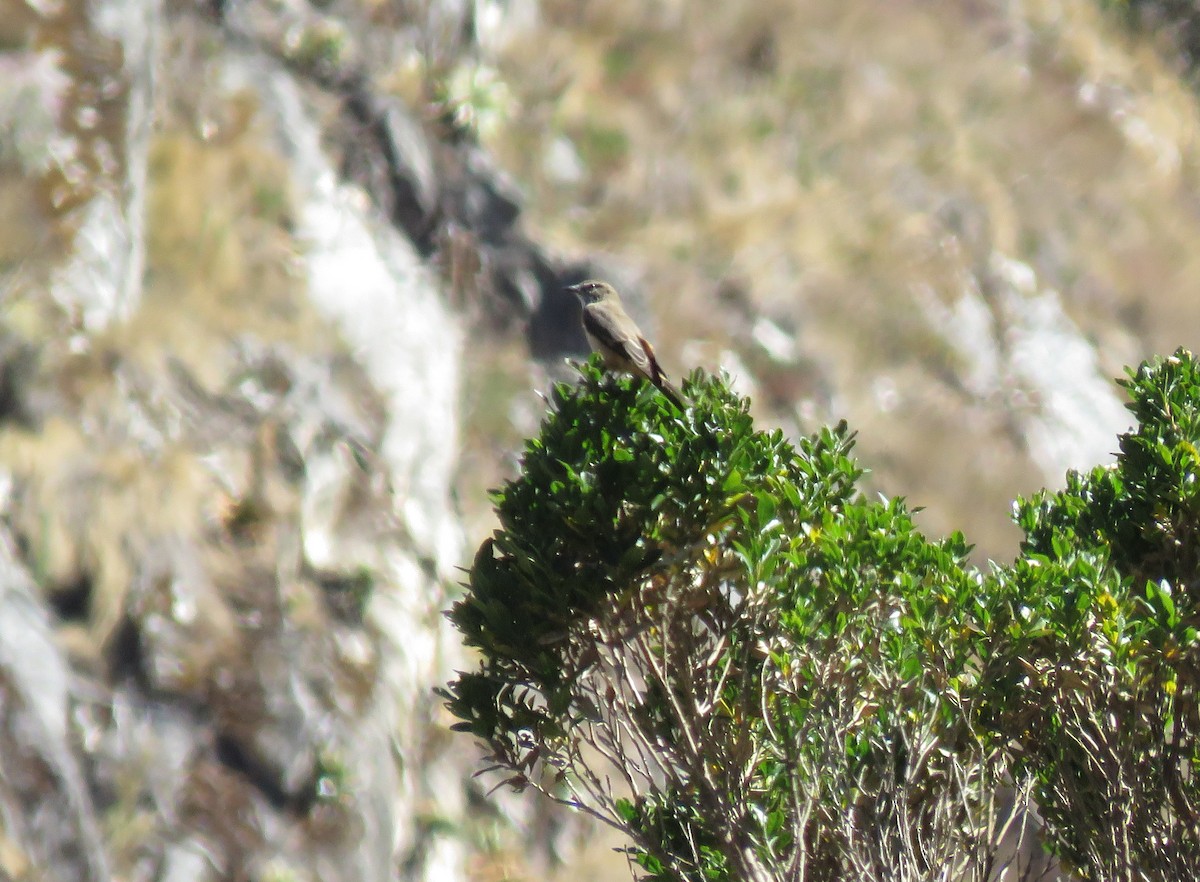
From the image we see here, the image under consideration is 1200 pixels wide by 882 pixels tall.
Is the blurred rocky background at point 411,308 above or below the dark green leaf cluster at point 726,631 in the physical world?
above

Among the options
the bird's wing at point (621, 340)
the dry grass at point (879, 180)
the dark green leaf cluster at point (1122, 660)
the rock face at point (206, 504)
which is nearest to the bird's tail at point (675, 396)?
the bird's wing at point (621, 340)

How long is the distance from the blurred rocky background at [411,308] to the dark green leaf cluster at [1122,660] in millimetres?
10432

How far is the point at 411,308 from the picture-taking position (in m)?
19.4

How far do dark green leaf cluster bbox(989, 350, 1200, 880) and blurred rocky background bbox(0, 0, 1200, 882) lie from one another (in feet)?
34.2

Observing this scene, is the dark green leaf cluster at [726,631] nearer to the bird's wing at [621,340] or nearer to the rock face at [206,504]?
the bird's wing at [621,340]

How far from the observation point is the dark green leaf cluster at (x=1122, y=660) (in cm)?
590

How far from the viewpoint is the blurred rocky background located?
14.4 metres

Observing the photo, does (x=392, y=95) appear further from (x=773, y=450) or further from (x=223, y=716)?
(x=773, y=450)

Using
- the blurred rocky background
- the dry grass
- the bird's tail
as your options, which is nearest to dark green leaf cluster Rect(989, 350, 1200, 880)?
the bird's tail

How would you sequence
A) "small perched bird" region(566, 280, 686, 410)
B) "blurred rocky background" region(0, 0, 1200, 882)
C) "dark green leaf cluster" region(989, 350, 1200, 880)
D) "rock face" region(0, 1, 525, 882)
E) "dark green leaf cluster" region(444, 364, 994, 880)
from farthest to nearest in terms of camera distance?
1. "blurred rocky background" region(0, 0, 1200, 882)
2. "rock face" region(0, 1, 525, 882)
3. "small perched bird" region(566, 280, 686, 410)
4. "dark green leaf cluster" region(989, 350, 1200, 880)
5. "dark green leaf cluster" region(444, 364, 994, 880)

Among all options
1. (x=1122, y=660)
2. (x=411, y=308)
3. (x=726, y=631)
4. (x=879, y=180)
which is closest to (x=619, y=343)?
(x=726, y=631)

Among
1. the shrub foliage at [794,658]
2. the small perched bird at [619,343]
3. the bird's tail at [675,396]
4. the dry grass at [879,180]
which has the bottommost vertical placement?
the shrub foliage at [794,658]

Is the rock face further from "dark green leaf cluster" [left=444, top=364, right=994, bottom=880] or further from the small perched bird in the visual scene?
"dark green leaf cluster" [left=444, top=364, right=994, bottom=880]

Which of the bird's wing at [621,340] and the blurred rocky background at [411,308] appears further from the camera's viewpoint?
the blurred rocky background at [411,308]
